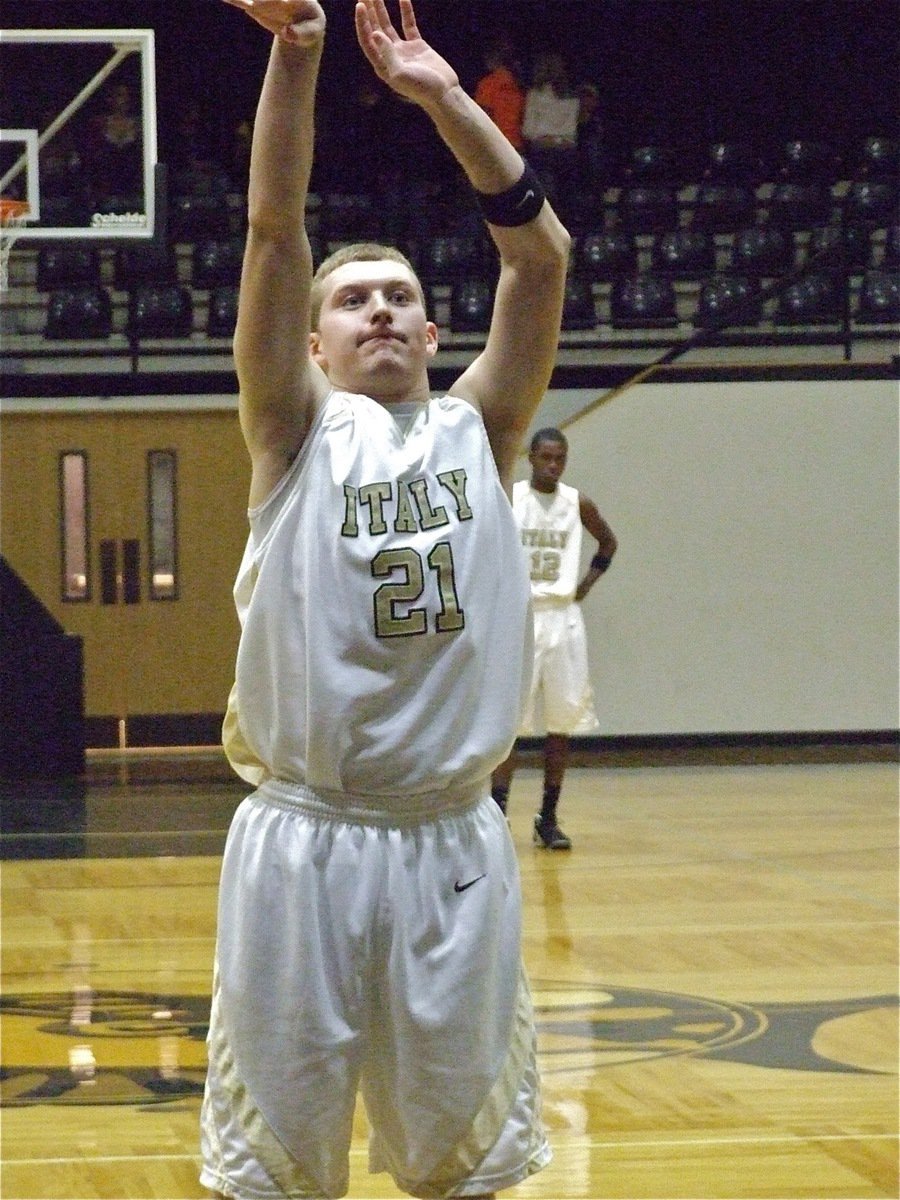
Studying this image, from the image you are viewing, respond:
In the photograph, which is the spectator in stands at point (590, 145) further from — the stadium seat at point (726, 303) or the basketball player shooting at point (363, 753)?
the basketball player shooting at point (363, 753)

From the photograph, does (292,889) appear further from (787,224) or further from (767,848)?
(787,224)

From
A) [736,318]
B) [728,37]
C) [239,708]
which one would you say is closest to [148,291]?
[736,318]

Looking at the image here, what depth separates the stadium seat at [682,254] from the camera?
1482 cm

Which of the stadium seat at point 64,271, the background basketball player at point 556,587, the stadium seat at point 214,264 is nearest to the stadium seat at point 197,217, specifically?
the stadium seat at point 214,264

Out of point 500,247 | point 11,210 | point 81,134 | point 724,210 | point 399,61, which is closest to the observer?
point 399,61

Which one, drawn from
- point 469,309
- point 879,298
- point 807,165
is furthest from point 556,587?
point 807,165

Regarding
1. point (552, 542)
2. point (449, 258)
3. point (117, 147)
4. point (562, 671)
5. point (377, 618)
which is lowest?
point (562, 671)

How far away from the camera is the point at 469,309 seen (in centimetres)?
1399

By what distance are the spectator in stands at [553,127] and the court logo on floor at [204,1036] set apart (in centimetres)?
1035

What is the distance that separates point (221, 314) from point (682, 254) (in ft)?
12.6

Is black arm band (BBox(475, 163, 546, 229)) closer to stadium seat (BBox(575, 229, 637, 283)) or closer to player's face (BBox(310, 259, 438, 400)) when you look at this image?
player's face (BBox(310, 259, 438, 400))

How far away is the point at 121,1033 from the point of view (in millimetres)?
5141

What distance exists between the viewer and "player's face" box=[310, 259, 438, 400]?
262 cm

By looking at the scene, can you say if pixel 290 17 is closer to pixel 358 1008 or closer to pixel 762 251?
pixel 358 1008
